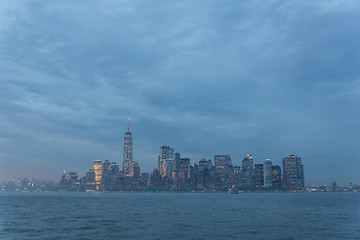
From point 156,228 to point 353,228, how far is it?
40748 millimetres

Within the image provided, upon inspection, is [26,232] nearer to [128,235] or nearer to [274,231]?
[128,235]

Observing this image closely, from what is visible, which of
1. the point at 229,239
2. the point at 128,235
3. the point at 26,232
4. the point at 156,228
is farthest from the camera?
the point at 156,228

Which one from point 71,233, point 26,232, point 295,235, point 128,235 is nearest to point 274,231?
point 295,235

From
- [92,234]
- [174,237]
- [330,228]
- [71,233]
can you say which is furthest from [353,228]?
[71,233]

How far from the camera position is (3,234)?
5625cm

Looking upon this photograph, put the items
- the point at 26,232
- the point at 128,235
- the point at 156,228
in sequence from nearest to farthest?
the point at 128,235 → the point at 26,232 → the point at 156,228

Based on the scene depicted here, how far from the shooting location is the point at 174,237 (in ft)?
171

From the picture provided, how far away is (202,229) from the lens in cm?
6166

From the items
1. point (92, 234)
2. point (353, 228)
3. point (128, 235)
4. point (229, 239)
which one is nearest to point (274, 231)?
point (229, 239)

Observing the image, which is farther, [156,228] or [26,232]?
[156,228]

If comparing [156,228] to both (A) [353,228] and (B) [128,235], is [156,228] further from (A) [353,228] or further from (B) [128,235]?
(A) [353,228]

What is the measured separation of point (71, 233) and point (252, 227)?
36.2 metres

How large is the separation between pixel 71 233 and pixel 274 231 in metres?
38.1

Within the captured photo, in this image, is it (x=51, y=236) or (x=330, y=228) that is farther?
(x=330, y=228)
